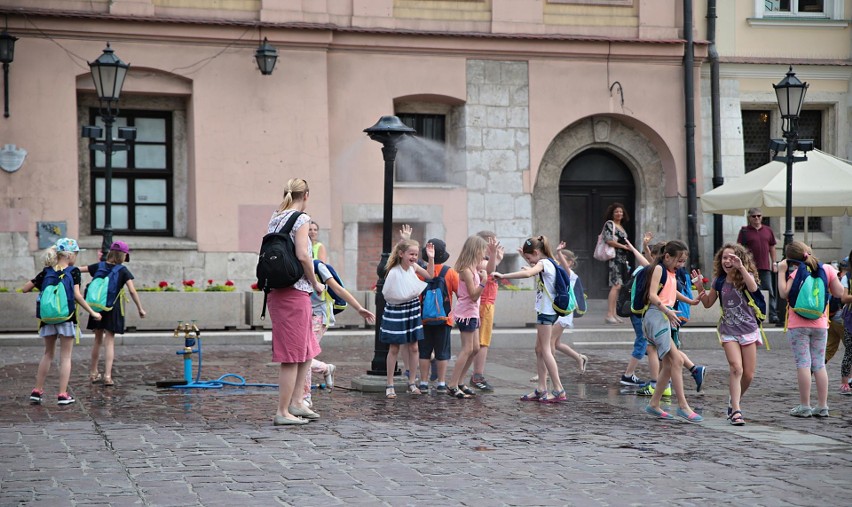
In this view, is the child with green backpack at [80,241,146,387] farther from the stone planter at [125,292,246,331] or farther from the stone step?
the stone planter at [125,292,246,331]

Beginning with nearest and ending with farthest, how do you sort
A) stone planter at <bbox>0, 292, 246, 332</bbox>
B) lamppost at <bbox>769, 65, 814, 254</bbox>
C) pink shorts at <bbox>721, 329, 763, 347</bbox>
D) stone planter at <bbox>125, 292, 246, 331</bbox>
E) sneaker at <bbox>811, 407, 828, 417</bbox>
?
pink shorts at <bbox>721, 329, 763, 347</bbox>
sneaker at <bbox>811, 407, 828, 417</bbox>
stone planter at <bbox>0, 292, 246, 332</bbox>
stone planter at <bbox>125, 292, 246, 331</bbox>
lamppost at <bbox>769, 65, 814, 254</bbox>

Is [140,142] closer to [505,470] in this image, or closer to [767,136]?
[767,136]

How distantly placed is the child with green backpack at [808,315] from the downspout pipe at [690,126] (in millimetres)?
11419

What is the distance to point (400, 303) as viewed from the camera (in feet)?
37.5

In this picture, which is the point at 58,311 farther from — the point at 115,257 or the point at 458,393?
the point at 458,393

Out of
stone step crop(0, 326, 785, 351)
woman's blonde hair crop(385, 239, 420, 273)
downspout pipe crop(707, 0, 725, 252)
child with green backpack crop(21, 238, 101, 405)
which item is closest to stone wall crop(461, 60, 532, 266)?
downspout pipe crop(707, 0, 725, 252)

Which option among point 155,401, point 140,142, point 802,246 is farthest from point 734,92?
point 155,401

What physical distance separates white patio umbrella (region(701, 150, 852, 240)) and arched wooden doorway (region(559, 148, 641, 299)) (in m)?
3.36

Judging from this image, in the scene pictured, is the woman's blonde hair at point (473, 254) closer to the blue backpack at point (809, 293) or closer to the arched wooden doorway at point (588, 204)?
the blue backpack at point (809, 293)

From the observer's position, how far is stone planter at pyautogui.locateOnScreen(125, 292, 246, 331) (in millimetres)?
17297

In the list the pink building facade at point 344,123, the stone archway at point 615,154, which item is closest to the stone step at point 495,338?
the pink building facade at point 344,123

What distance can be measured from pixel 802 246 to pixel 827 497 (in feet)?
13.3

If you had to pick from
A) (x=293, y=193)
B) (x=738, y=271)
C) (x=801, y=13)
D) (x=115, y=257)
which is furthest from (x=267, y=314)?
(x=801, y=13)

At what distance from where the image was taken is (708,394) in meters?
12.1
